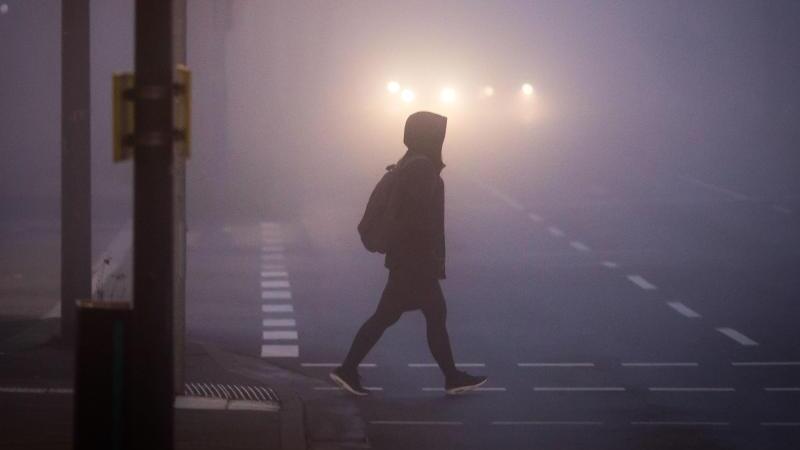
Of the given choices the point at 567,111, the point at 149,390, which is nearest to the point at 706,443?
the point at 149,390

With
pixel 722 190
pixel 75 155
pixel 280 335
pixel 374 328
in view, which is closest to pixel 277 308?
pixel 280 335

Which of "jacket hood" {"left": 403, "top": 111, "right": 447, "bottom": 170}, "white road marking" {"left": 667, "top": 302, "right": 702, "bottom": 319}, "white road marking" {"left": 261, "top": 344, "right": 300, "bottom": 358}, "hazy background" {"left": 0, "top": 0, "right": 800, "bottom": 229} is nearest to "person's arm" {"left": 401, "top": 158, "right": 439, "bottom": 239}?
"jacket hood" {"left": 403, "top": 111, "right": 447, "bottom": 170}

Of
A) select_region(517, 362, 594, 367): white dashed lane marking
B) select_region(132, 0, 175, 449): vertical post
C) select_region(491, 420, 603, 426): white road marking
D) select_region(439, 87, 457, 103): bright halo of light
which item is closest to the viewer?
select_region(132, 0, 175, 449): vertical post

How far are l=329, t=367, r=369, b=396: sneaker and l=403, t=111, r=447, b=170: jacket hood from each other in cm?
150

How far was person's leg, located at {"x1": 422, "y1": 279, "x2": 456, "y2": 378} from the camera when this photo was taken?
12.4 metres

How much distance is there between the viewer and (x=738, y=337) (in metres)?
15.1

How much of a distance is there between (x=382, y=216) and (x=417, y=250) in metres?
0.32

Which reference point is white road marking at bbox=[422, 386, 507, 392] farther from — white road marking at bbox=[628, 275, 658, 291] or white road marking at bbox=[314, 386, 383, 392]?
white road marking at bbox=[628, 275, 658, 291]

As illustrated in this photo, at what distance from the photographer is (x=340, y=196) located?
3669 centimetres

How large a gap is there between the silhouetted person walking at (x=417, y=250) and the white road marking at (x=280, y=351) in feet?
6.21

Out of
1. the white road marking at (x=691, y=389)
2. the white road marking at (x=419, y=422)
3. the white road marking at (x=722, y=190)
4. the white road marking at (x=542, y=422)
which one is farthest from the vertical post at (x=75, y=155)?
the white road marking at (x=722, y=190)

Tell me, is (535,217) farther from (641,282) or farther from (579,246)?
(641,282)

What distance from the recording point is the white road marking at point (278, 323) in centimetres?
1636

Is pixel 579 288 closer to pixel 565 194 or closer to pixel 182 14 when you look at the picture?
pixel 182 14
